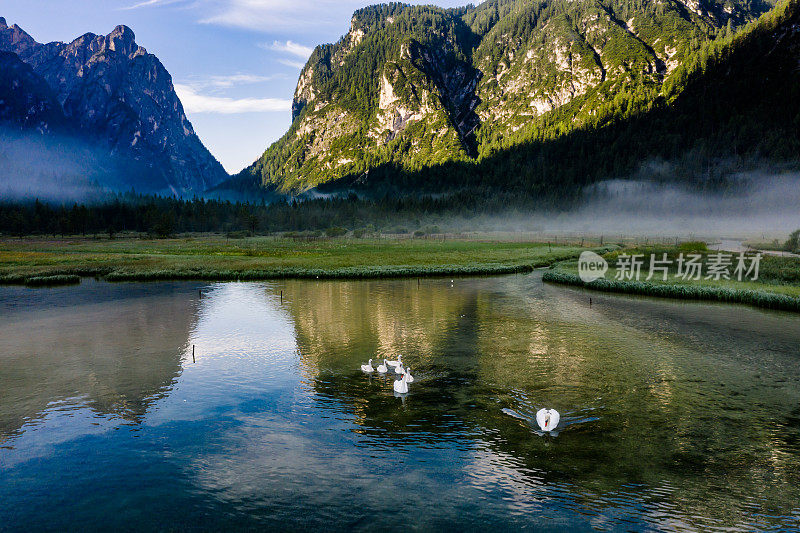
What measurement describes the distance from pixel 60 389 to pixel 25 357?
8.12 meters

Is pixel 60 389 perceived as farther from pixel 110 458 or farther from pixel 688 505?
pixel 688 505

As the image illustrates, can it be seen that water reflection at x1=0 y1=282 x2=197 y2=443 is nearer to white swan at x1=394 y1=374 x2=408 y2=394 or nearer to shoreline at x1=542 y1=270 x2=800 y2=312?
white swan at x1=394 y1=374 x2=408 y2=394

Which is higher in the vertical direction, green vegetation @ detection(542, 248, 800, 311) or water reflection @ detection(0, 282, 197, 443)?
green vegetation @ detection(542, 248, 800, 311)

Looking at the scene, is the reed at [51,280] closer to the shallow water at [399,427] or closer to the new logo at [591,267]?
the shallow water at [399,427]

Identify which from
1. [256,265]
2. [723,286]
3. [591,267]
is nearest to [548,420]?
[723,286]

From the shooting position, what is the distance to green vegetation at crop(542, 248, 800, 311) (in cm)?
4603

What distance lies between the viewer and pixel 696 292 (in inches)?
1996

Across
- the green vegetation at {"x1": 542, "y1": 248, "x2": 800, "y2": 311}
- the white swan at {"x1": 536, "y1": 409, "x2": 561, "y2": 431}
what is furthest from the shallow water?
the green vegetation at {"x1": 542, "y1": 248, "x2": 800, "y2": 311}

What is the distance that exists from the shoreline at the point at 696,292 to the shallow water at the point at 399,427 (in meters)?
10.4

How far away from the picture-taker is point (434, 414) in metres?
19.6

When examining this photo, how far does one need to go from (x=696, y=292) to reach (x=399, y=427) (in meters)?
44.7

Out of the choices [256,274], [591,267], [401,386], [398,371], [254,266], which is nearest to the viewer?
[401,386]

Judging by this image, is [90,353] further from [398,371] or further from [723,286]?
[723,286]

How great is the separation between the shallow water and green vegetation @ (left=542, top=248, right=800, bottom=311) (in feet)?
38.2
